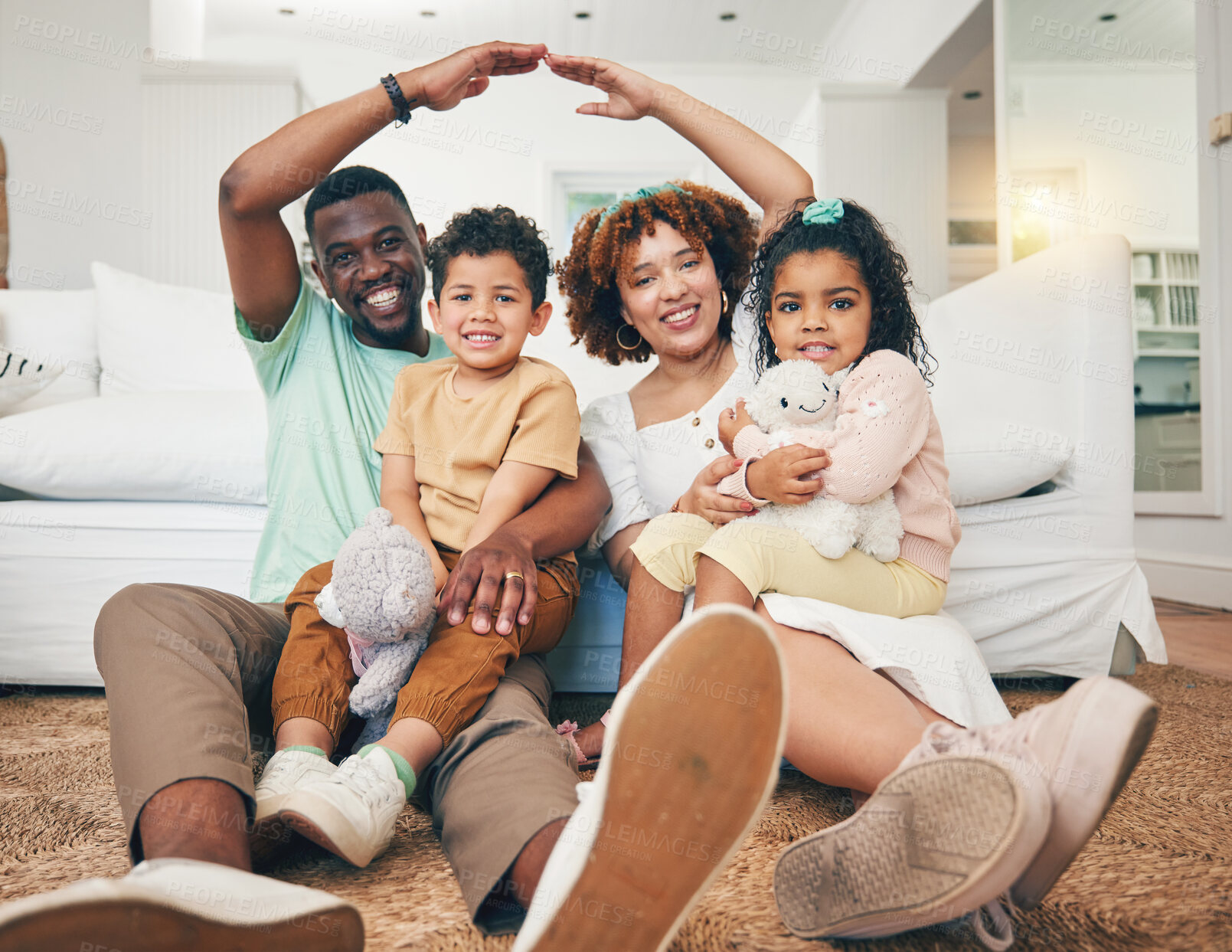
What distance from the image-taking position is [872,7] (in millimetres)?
4840

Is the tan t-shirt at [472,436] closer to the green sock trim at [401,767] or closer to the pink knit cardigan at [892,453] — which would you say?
the pink knit cardigan at [892,453]

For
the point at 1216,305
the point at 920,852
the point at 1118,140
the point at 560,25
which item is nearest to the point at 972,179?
the point at 1118,140

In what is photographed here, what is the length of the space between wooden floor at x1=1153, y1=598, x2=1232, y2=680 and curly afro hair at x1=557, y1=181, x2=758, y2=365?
4.03 feet

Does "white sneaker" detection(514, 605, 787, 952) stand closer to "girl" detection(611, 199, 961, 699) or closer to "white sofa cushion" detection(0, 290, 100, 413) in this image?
"girl" detection(611, 199, 961, 699)

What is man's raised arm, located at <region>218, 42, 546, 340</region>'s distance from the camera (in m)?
1.12

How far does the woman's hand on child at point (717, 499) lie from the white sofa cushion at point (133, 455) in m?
0.82

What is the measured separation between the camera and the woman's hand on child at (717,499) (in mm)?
1018

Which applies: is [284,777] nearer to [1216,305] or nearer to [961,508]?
[961,508]

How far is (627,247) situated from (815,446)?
55cm

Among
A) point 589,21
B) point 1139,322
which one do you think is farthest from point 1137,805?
point 589,21

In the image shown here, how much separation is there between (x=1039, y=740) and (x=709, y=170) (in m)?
6.02

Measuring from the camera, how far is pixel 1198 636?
2.02 metres

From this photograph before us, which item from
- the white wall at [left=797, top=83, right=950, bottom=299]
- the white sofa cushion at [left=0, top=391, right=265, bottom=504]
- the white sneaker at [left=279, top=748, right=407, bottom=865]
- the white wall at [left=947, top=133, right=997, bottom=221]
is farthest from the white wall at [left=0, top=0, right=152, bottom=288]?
the white wall at [left=947, top=133, right=997, bottom=221]

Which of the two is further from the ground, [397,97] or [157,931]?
[397,97]
